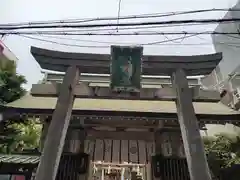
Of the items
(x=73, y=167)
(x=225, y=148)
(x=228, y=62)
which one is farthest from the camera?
(x=228, y=62)

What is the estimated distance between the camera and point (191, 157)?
378cm

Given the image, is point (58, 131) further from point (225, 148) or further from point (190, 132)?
point (225, 148)

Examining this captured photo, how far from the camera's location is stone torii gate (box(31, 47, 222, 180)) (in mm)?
3717

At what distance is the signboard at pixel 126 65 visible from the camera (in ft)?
15.5

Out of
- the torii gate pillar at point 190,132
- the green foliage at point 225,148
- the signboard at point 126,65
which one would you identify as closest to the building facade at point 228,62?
the green foliage at point 225,148

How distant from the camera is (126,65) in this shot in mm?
4777

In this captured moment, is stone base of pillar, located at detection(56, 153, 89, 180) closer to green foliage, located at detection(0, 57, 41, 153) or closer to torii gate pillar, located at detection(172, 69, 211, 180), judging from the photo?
green foliage, located at detection(0, 57, 41, 153)

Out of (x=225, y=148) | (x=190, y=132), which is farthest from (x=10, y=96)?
(x=225, y=148)

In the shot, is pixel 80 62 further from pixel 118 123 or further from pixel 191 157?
pixel 118 123

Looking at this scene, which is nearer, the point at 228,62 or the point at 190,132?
the point at 190,132

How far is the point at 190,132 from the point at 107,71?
2135 mm

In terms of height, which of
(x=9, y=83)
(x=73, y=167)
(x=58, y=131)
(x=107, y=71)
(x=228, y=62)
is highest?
(x=228, y=62)

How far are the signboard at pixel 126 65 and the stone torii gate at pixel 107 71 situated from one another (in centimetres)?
15

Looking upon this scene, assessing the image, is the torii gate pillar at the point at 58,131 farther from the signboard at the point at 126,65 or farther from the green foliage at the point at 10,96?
the green foliage at the point at 10,96
